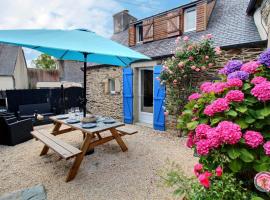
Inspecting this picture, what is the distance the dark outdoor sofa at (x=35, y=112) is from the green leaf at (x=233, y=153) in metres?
6.94

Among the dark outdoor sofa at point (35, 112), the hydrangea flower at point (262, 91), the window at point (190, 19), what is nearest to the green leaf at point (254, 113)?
the hydrangea flower at point (262, 91)

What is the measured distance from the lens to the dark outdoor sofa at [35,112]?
690 cm

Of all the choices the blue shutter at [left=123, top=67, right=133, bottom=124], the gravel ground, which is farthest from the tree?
the gravel ground

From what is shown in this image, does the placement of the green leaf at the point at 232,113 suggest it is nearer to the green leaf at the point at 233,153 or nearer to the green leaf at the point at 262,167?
the green leaf at the point at 233,153

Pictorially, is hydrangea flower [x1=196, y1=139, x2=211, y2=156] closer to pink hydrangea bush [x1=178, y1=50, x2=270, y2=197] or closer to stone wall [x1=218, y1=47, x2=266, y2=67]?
pink hydrangea bush [x1=178, y1=50, x2=270, y2=197]

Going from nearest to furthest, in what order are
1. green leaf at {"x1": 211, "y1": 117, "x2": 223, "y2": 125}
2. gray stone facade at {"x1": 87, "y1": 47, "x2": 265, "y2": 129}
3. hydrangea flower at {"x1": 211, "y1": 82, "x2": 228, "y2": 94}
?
green leaf at {"x1": 211, "y1": 117, "x2": 223, "y2": 125}
hydrangea flower at {"x1": 211, "y1": 82, "x2": 228, "y2": 94}
gray stone facade at {"x1": 87, "y1": 47, "x2": 265, "y2": 129}

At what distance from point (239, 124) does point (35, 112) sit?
7411mm

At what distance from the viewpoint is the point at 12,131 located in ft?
15.9

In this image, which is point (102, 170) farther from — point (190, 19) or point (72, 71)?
point (72, 71)

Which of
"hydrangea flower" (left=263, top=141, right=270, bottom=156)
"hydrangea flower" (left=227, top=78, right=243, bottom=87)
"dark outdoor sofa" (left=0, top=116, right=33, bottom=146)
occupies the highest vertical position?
"hydrangea flower" (left=227, top=78, right=243, bottom=87)

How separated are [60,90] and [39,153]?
5.93 metres

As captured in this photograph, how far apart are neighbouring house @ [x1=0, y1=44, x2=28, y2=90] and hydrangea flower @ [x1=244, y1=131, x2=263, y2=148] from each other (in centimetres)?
1769

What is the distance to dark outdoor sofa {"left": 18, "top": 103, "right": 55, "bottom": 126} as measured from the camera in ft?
22.6

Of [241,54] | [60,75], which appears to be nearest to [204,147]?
[241,54]
